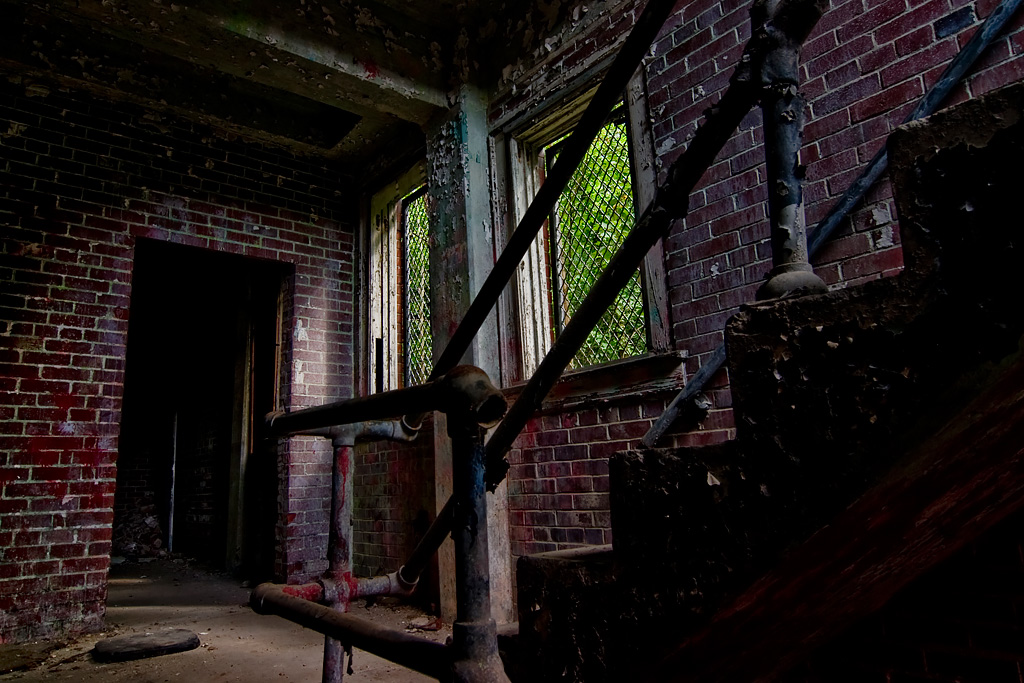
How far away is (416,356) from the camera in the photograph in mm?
4680

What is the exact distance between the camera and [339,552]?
81.0 inches

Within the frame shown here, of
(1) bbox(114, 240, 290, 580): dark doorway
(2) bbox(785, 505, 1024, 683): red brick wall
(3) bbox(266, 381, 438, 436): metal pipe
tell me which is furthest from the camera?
(1) bbox(114, 240, 290, 580): dark doorway

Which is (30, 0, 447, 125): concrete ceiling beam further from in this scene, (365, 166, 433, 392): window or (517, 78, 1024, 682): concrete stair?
(517, 78, 1024, 682): concrete stair

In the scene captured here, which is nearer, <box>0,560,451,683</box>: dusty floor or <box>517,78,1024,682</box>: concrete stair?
<box>517,78,1024,682</box>: concrete stair

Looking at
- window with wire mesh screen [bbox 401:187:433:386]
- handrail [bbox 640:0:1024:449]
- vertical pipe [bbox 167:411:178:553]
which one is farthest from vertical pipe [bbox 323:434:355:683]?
vertical pipe [bbox 167:411:178:553]

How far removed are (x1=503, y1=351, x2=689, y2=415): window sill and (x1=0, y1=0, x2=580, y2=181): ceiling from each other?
6.94 feet

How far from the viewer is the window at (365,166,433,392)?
15.4 ft

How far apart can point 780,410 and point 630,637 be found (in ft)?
1.45

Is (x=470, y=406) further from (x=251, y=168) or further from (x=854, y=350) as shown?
(x=251, y=168)

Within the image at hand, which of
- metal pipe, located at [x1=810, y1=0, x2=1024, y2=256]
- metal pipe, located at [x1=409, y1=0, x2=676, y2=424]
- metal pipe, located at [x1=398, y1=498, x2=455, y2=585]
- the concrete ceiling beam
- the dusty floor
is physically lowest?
the dusty floor

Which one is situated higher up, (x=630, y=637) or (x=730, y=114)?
(x=730, y=114)

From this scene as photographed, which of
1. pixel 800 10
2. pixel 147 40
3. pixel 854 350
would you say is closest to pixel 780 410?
pixel 854 350

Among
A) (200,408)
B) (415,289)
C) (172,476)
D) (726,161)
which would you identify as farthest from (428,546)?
(172,476)

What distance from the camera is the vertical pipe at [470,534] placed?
1.07m
